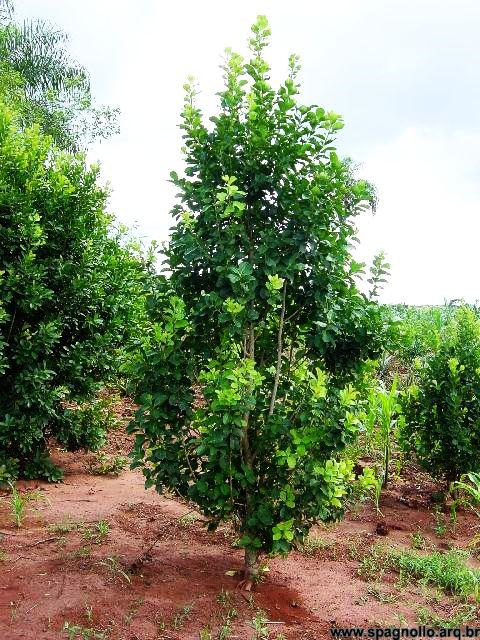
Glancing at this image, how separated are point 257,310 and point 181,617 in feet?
6.34

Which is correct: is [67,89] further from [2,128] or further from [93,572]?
[93,572]

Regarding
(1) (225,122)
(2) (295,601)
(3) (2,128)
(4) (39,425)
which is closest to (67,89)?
(3) (2,128)

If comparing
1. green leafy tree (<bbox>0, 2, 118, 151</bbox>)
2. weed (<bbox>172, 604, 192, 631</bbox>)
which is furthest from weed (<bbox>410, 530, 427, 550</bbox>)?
green leafy tree (<bbox>0, 2, 118, 151</bbox>)

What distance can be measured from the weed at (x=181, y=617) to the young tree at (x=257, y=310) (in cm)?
53

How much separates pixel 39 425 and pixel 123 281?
180 cm

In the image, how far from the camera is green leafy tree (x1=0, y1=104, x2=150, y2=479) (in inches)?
244

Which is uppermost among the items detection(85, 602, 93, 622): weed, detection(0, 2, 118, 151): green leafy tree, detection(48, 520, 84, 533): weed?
detection(0, 2, 118, 151): green leafy tree

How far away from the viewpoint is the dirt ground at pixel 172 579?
3766 millimetres

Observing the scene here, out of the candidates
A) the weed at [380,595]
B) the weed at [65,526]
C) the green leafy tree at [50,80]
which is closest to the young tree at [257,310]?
the weed at [380,595]

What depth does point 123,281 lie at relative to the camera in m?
7.19

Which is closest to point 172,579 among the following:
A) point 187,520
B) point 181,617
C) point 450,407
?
point 181,617

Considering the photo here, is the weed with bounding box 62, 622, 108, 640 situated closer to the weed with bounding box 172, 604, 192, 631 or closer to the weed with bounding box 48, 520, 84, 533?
the weed with bounding box 172, 604, 192, 631

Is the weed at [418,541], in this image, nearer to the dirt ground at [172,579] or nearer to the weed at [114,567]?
the dirt ground at [172,579]

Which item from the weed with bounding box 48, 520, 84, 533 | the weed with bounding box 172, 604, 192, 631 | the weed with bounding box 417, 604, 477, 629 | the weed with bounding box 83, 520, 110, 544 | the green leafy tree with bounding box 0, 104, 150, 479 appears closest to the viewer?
the weed with bounding box 172, 604, 192, 631
